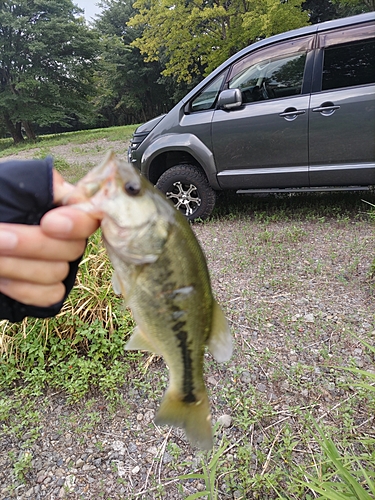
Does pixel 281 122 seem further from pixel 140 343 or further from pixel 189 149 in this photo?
pixel 140 343

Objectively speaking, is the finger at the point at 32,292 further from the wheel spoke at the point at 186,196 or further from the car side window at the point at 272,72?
the car side window at the point at 272,72

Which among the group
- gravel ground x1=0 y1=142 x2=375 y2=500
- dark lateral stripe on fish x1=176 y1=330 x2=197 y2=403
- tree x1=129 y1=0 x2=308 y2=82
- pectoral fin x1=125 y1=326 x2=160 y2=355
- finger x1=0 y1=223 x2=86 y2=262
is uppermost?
tree x1=129 y1=0 x2=308 y2=82

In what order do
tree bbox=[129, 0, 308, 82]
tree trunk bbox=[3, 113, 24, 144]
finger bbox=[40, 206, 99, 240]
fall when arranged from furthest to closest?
tree trunk bbox=[3, 113, 24, 144]
tree bbox=[129, 0, 308, 82]
finger bbox=[40, 206, 99, 240]

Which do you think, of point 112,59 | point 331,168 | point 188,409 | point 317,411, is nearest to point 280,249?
point 331,168

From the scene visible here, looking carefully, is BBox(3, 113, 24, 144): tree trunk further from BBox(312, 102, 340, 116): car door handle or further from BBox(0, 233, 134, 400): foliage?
BBox(0, 233, 134, 400): foliage

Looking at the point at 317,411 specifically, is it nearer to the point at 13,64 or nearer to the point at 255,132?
the point at 255,132

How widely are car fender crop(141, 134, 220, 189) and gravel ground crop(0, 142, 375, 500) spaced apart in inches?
72.3

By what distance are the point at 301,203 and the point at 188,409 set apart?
5.05 meters

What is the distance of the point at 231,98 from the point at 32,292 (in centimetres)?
414

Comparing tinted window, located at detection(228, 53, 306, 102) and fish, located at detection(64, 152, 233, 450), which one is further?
tinted window, located at detection(228, 53, 306, 102)

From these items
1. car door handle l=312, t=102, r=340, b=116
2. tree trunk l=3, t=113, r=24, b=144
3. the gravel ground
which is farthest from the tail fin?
tree trunk l=3, t=113, r=24, b=144

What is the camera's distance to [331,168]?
4.53m

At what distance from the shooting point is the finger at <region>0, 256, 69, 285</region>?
107 cm

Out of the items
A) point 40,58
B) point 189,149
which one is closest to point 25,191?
point 189,149
